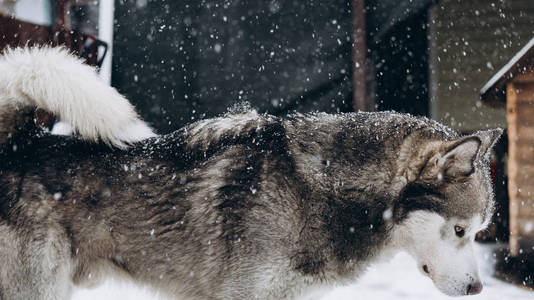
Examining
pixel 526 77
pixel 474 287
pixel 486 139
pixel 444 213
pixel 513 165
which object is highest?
pixel 526 77

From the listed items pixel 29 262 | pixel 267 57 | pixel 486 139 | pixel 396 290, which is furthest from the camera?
pixel 267 57

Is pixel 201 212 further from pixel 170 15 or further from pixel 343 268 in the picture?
pixel 170 15

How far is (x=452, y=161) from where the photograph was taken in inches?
94.5

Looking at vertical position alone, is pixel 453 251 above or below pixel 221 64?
below

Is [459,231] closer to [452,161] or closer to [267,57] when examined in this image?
[452,161]

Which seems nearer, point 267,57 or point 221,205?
point 221,205

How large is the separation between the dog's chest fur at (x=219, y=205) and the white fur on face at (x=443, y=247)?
141mm

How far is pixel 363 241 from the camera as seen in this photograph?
8.16 feet

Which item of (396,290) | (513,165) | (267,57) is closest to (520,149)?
(513,165)

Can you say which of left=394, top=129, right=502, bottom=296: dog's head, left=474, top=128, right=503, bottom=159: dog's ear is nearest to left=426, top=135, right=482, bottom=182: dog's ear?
left=394, top=129, right=502, bottom=296: dog's head

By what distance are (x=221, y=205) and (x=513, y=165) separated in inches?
152

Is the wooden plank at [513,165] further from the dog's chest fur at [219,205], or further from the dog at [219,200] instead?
the dog's chest fur at [219,205]

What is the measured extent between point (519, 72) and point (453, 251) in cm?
329

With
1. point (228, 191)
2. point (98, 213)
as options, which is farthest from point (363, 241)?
point (98, 213)
